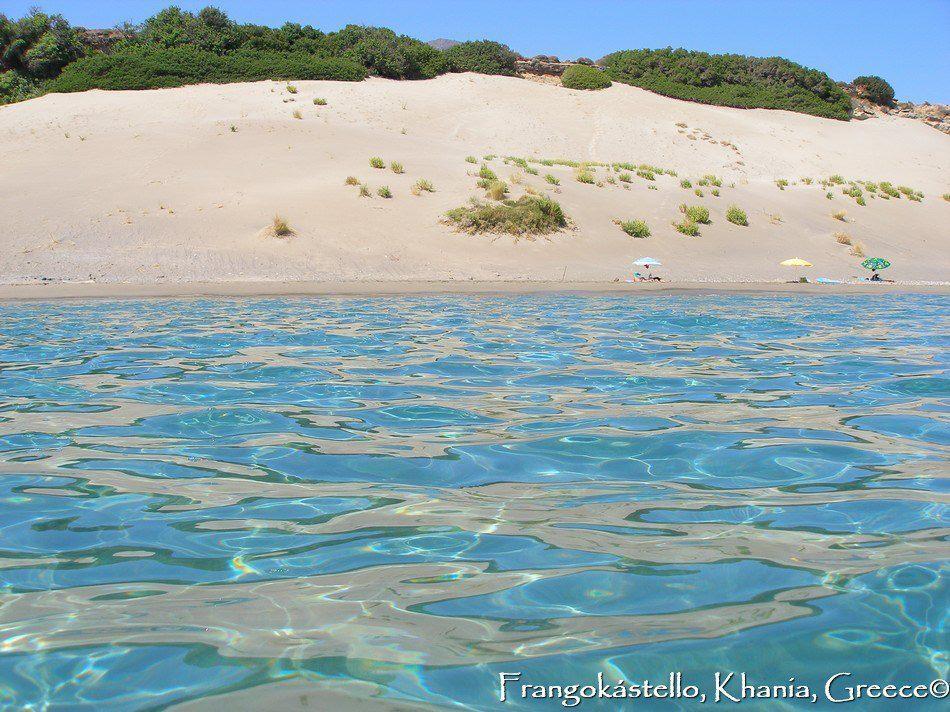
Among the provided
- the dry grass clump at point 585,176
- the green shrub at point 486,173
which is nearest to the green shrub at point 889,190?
the dry grass clump at point 585,176

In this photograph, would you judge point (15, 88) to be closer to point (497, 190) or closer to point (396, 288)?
point (497, 190)

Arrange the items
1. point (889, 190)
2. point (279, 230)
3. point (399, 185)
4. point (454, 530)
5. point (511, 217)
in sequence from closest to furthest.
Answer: point (454, 530), point (279, 230), point (511, 217), point (399, 185), point (889, 190)

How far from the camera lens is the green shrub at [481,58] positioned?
50625 millimetres

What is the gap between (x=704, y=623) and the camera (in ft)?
7.79

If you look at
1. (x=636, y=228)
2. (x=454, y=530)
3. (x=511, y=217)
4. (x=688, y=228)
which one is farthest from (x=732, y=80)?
(x=454, y=530)

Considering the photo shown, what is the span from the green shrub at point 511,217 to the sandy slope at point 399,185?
53 centimetres

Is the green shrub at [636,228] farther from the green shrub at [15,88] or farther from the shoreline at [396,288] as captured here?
the green shrub at [15,88]

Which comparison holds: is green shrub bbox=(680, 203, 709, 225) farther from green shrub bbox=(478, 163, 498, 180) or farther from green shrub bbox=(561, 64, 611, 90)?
green shrub bbox=(561, 64, 611, 90)

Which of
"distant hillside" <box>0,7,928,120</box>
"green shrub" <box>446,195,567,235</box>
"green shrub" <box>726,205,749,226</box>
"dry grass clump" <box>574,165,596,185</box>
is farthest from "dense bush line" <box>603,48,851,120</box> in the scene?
"green shrub" <box>446,195,567,235</box>

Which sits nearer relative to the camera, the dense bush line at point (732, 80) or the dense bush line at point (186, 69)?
the dense bush line at point (186, 69)

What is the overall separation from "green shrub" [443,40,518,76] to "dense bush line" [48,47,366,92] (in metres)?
7.77

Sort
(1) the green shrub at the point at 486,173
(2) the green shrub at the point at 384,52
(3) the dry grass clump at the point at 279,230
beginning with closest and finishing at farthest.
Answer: (3) the dry grass clump at the point at 279,230
(1) the green shrub at the point at 486,173
(2) the green shrub at the point at 384,52

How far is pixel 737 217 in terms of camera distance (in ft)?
88.9

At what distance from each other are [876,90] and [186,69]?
44.1 m
